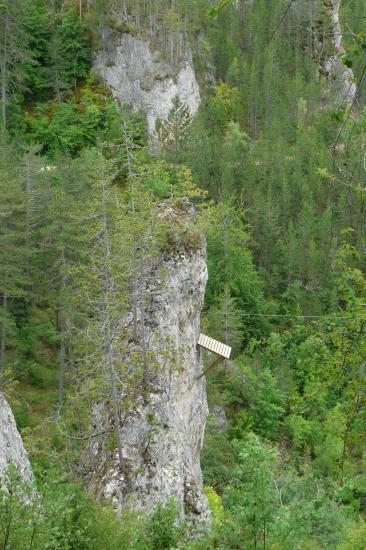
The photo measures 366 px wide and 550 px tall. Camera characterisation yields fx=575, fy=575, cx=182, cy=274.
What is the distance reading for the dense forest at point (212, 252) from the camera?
600 cm

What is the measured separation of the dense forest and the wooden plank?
2639 millimetres

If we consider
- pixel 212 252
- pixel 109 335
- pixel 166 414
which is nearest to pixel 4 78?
pixel 212 252

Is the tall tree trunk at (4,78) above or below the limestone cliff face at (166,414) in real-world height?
above

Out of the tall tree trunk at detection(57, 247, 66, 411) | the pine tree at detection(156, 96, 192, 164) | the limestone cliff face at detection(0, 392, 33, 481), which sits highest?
the limestone cliff face at detection(0, 392, 33, 481)

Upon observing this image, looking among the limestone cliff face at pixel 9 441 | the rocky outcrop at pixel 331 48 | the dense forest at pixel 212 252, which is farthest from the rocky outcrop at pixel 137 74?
the rocky outcrop at pixel 331 48

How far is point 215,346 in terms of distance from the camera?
1623 centimetres

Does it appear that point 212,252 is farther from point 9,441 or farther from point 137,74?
point 9,441

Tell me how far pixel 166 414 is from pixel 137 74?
3849 centimetres

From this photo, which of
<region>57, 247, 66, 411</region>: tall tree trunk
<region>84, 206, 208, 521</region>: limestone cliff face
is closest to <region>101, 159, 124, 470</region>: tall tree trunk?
<region>84, 206, 208, 521</region>: limestone cliff face

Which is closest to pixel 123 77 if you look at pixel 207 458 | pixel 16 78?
pixel 16 78

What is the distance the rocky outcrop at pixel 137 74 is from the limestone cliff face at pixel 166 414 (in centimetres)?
3201

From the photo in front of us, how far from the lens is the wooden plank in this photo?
15812 millimetres

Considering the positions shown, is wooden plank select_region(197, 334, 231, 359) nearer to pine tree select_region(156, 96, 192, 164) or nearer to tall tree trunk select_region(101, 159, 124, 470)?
tall tree trunk select_region(101, 159, 124, 470)

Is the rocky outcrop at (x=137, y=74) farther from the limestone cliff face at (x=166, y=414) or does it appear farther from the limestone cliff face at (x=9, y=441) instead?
the limestone cliff face at (x=9, y=441)
